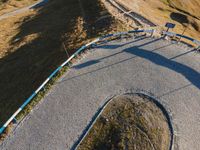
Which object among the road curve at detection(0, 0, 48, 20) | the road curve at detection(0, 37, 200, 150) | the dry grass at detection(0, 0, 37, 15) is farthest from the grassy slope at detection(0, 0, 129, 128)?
the dry grass at detection(0, 0, 37, 15)

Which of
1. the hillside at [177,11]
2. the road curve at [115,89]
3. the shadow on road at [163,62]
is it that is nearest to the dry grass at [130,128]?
the road curve at [115,89]

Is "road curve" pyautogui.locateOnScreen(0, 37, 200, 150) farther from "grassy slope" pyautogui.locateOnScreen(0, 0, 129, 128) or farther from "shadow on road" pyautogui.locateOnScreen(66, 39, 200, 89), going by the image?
"grassy slope" pyautogui.locateOnScreen(0, 0, 129, 128)

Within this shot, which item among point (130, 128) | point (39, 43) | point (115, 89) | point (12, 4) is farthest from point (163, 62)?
point (12, 4)

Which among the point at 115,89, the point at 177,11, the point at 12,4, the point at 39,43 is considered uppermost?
the point at 12,4

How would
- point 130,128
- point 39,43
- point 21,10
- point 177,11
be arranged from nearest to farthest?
point 130,128 → point 39,43 → point 177,11 → point 21,10

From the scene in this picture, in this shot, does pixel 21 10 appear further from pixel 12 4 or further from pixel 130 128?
pixel 130 128
